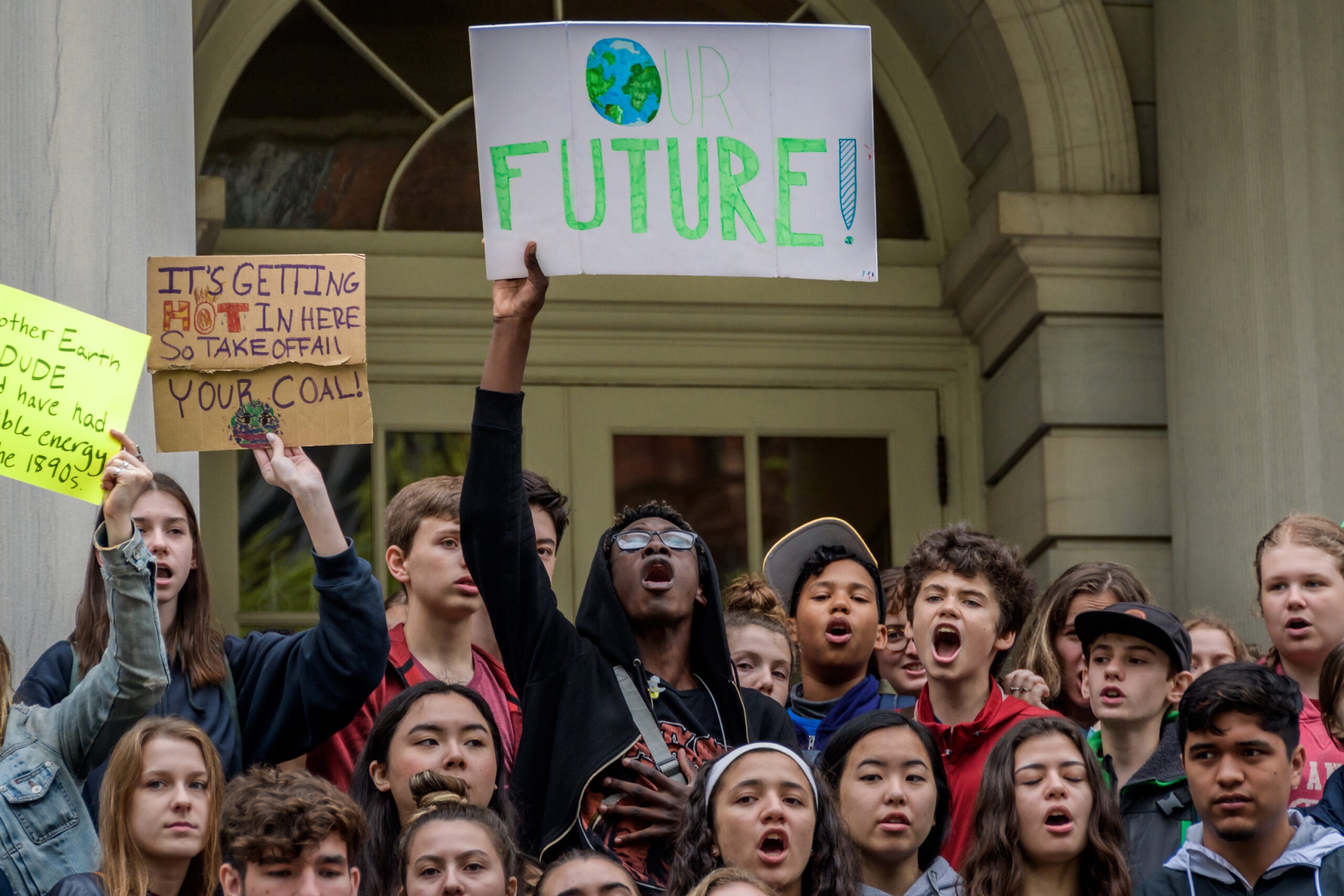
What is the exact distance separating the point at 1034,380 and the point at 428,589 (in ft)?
12.5

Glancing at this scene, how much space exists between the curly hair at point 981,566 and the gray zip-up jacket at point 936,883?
90 cm

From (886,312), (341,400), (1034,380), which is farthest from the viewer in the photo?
(886,312)

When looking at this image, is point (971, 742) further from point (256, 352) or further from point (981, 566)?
point (256, 352)

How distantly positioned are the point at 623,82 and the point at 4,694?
74.7 inches

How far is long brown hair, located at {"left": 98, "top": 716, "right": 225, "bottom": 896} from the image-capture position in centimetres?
462

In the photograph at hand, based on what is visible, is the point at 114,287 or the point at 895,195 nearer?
the point at 114,287

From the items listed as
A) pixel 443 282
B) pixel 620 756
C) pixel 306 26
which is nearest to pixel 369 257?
pixel 443 282

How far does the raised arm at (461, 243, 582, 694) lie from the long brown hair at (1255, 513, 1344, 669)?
79.6 inches

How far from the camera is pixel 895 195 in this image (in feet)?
31.7

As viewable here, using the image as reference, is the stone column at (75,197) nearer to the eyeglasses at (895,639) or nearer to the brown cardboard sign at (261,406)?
the brown cardboard sign at (261,406)

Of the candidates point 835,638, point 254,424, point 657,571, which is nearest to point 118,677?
point 254,424

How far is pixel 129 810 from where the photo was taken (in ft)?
15.4

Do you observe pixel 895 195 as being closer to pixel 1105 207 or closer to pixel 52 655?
pixel 1105 207

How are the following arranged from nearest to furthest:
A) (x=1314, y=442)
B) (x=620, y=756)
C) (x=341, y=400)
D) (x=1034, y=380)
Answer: (x=620, y=756) < (x=341, y=400) < (x=1314, y=442) < (x=1034, y=380)
